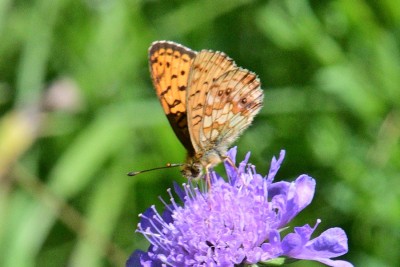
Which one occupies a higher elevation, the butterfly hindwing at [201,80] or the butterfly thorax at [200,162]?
the butterfly hindwing at [201,80]

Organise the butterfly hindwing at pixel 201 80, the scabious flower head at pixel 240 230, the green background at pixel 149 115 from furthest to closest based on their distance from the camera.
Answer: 1. the green background at pixel 149 115
2. the butterfly hindwing at pixel 201 80
3. the scabious flower head at pixel 240 230

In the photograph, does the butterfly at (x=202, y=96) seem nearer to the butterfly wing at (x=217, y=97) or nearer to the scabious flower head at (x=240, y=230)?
the butterfly wing at (x=217, y=97)

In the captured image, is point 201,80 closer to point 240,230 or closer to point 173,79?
point 173,79

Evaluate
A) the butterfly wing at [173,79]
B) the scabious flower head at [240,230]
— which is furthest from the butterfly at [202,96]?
the scabious flower head at [240,230]

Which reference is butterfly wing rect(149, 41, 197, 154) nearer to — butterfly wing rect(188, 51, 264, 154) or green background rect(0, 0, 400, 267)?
butterfly wing rect(188, 51, 264, 154)

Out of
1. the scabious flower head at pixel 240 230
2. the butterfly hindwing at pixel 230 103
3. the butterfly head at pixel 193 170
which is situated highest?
the butterfly hindwing at pixel 230 103

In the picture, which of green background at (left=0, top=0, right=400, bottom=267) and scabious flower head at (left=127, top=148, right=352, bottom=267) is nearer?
scabious flower head at (left=127, top=148, right=352, bottom=267)

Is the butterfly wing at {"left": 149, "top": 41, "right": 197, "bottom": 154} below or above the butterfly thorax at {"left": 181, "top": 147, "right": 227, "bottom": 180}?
above

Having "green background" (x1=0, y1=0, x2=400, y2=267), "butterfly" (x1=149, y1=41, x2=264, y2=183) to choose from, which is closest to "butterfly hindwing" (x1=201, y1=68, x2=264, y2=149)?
"butterfly" (x1=149, y1=41, x2=264, y2=183)
